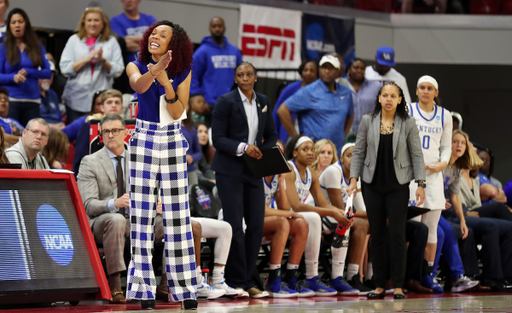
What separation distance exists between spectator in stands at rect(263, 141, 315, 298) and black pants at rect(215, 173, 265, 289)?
29 centimetres

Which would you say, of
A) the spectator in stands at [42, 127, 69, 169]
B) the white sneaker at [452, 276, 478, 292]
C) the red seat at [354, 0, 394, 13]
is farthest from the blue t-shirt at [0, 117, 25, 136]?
the red seat at [354, 0, 394, 13]

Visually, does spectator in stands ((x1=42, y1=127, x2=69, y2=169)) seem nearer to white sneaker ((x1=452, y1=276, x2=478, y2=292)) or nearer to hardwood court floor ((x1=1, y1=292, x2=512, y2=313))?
hardwood court floor ((x1=1, y1=292, x2=512, y2=313))

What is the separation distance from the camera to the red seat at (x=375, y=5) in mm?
11234

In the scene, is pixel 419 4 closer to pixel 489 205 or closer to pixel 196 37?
pixel 196 37

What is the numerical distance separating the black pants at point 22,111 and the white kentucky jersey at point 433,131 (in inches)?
145

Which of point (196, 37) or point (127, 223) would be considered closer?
point (127, 223)

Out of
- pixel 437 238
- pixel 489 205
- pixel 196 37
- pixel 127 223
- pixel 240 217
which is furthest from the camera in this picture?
pixel 196 37

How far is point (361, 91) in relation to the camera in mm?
8383

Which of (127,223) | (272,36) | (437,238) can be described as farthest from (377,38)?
(127,223)

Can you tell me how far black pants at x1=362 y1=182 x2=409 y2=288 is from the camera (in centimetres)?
554

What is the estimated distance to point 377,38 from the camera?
11.2 meters

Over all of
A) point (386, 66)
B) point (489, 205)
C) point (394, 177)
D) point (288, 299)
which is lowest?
point (288, 299)

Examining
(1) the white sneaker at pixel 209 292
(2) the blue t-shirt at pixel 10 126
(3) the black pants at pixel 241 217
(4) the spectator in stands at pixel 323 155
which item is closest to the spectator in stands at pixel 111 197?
(1) the white sneaker at pixel 209 292

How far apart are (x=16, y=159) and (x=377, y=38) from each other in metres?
7.28
